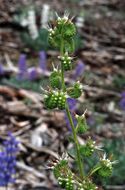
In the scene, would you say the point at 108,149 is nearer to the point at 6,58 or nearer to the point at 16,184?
the point at 16,184

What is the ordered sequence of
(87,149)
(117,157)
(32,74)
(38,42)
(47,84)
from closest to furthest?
(87,149) → (117,157) → (47,84) → (32,74) → (38,42)

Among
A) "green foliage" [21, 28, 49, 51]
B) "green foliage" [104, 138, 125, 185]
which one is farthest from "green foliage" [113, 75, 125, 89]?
"green foliage" [104, 138, 125, 185]

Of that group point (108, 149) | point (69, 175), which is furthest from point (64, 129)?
point (69, 175)

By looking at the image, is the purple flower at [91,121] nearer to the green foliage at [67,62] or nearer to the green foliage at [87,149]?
the green foliage at [87,149]

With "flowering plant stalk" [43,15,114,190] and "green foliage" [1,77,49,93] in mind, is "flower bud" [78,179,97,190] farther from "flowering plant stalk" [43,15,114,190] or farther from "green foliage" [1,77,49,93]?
"green foliage" [1,77,49,93]

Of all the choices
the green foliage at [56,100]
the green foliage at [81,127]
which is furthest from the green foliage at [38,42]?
the green foliage at [56,100]

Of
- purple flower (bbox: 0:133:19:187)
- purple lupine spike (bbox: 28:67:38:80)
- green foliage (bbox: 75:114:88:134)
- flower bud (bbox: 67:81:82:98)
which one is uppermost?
purple lupine spike (bbox: 28:67:38:80)

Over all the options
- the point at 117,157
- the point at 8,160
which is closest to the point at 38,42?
the point at 117,157

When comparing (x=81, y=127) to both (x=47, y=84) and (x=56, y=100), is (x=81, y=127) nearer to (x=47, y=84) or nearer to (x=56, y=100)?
(x=56, y=100)
